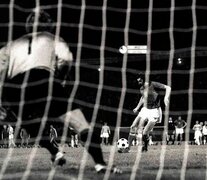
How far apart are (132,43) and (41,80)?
1716 cm

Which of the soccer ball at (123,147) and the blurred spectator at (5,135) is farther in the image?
the blurred spectator at (5,135)

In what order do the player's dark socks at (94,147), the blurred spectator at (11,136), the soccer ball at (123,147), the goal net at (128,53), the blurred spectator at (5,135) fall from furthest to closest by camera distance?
the blurred spectator at (5,135) → the blurred spectator at (11,136) → the goal net at (128,53) → the soccer ball at (123,147) → the player's dark socks at (94,147)

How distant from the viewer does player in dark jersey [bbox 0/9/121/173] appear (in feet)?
17.6

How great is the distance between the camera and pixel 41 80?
5.40m

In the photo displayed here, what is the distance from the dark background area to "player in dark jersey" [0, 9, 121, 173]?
11.6 meters

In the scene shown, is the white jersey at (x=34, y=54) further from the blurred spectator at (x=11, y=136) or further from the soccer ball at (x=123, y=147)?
the blurred spectator at (x=11, y=136)

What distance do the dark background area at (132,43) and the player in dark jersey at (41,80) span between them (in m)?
11.6

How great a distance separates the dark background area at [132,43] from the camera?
18500mm

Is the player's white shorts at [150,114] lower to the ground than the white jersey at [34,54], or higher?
lower

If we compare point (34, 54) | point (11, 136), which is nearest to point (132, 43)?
point (11, 136)

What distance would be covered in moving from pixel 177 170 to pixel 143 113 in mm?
5001

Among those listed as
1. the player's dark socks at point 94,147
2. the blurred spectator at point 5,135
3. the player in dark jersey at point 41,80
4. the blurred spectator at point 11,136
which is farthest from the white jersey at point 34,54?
the blurred spectator at point 5,135

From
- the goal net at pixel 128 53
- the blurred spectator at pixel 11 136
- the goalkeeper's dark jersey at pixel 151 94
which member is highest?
the goal net at pixel 128 53

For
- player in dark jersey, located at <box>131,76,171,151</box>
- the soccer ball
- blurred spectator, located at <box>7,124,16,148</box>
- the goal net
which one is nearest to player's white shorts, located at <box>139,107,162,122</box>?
player in dark jersey, located at <box>131,76,171,151</box>
